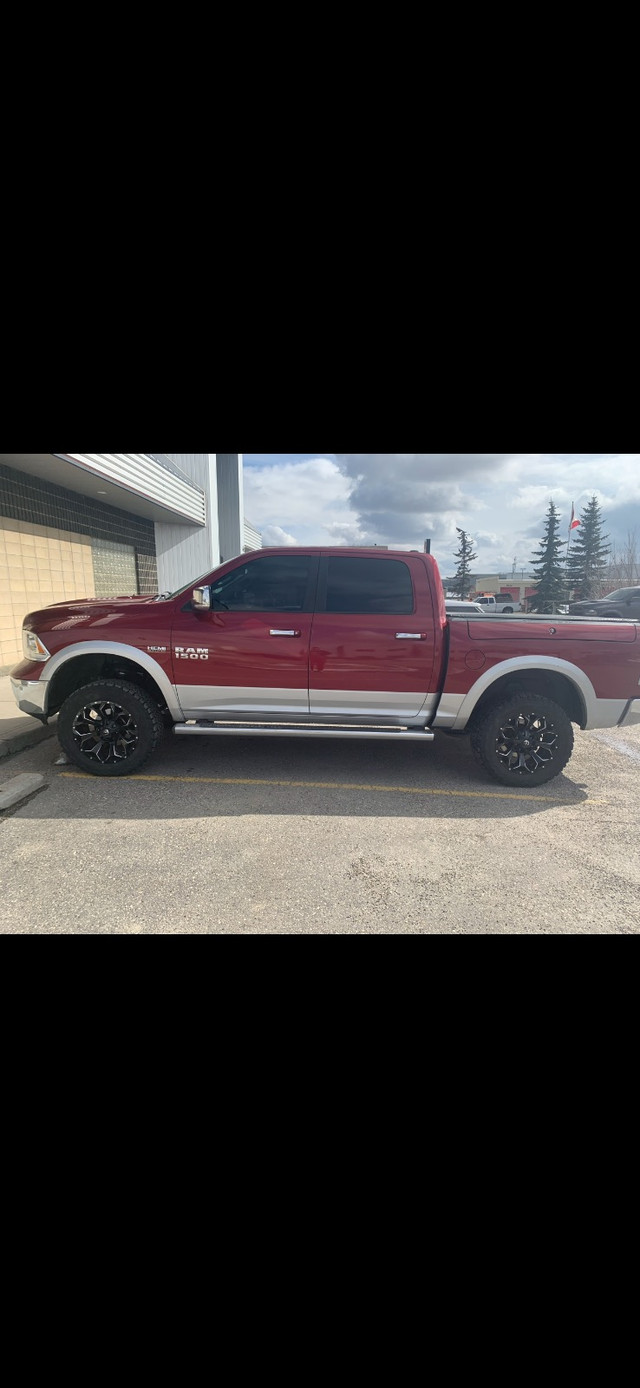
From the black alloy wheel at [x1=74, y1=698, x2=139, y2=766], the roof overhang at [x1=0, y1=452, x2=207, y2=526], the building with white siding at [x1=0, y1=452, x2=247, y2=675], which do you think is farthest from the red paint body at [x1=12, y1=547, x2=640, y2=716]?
the roof overhang at [x1=0, y1=452, x2=207, y2=526]

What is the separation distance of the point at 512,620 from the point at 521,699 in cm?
81

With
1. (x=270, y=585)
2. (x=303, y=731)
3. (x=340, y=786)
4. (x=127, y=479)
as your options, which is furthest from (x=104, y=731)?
(x=127, y=479)

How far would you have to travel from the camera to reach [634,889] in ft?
10.1

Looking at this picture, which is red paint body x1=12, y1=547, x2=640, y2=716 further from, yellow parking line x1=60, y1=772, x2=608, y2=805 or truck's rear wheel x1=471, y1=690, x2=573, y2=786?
yellow parking line x1=60, y1=772, x2=608, y2=805

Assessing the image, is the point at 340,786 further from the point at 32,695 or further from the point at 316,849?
the point at 32,695

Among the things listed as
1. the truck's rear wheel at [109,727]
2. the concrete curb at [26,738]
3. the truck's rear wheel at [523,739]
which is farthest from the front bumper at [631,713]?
the concrete curb at [26,738]

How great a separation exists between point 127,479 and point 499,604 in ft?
106

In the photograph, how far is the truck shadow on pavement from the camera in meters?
4.05

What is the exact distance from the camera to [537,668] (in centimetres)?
453

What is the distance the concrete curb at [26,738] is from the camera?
5.08 meters

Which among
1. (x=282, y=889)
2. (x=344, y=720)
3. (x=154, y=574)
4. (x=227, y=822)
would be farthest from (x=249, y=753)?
(x=154, y=574)

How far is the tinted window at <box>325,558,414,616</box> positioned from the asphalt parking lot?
145 centimetres

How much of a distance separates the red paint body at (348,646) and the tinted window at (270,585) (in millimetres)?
117
